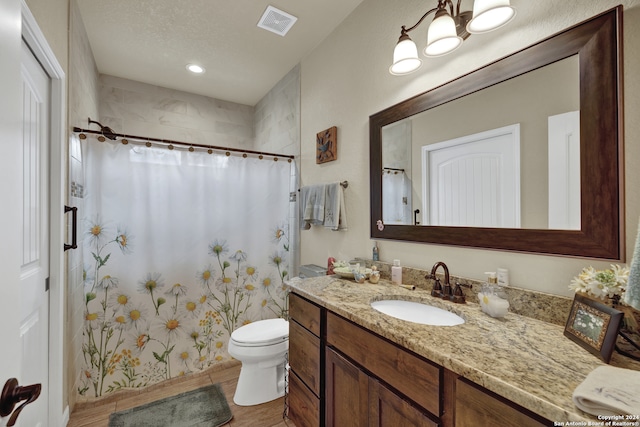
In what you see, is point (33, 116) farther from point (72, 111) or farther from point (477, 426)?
point (477, 426)

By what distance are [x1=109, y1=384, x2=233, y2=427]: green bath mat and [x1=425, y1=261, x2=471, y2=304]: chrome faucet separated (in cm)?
148

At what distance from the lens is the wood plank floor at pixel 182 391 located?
169 centimetres

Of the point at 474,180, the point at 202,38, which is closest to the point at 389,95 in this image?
the point at 474,180

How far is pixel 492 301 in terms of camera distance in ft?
3.46

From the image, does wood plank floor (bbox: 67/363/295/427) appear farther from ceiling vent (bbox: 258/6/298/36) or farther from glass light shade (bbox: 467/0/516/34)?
ceiling vent (bbox: 258/6/298/36)

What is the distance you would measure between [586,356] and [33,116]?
2255mm

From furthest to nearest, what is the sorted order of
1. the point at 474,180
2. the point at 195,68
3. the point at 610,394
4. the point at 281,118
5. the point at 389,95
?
the point at 281,118 → the point at 195,68 → the point at 389,95 → the point at 474,180 → the point at 610,394

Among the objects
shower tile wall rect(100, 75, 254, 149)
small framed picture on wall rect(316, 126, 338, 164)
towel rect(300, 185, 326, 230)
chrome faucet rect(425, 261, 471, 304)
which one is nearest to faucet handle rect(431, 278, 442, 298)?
chrome faucet rect(425, 261, 471, 304)

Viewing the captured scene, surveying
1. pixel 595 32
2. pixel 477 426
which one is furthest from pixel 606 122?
pixel 477 426

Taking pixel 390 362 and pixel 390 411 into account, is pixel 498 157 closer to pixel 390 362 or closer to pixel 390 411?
pixel 390 362

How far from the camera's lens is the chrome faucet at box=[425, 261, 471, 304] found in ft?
4.04

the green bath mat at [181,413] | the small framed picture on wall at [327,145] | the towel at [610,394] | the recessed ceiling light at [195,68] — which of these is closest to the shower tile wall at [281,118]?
the small framed picture on wall at [327,145]

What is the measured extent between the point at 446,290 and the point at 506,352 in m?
0.49

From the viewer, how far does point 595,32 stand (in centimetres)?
92
